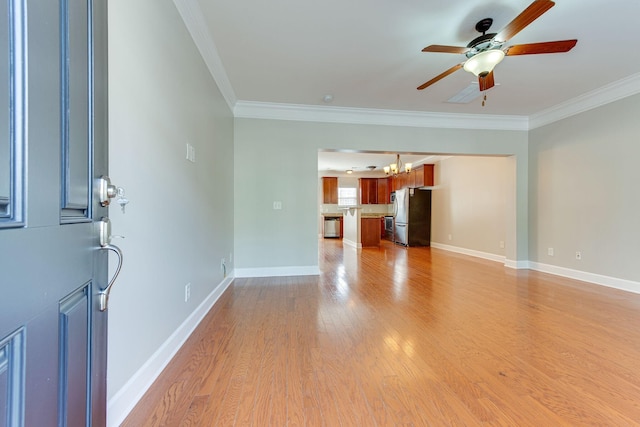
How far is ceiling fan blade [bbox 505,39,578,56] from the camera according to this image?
6.34 ft

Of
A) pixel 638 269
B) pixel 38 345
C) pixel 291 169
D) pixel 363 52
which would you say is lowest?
pixel 638 269

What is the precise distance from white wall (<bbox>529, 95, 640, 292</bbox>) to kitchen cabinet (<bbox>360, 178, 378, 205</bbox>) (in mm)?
5251

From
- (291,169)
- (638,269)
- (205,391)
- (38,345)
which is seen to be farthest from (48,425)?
(638,269)

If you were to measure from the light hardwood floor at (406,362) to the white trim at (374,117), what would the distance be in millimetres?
2422

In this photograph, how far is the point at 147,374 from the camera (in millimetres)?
1435

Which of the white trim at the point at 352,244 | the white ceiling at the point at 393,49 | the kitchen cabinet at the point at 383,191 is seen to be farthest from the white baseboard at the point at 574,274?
the kitchen cabinet at the point at 383,191

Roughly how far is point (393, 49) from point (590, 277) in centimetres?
384

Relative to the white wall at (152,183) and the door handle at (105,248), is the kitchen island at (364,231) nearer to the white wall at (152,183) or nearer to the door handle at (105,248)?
the white wall at (152,183)

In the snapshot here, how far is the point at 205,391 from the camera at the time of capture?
1419 millimetres

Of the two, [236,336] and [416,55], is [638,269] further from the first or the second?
[236,336]

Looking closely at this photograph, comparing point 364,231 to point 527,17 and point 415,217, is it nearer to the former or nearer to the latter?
point 415,217

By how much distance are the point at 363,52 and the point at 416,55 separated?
1.72 feet

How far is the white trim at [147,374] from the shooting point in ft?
3.86

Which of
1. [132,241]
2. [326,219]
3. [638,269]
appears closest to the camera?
[132,241]
